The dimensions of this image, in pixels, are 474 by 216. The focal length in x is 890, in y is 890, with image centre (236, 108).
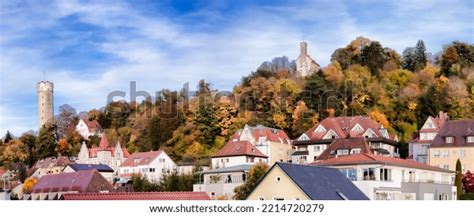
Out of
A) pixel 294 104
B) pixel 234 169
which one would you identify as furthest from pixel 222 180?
pixel 294 104

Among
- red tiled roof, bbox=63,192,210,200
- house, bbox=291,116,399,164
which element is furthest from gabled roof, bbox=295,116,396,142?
red tiled roof, bbox=63,192,210,200

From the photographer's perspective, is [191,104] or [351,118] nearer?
[191,104]

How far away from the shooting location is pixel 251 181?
8.74 m

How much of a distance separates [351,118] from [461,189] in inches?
61.7

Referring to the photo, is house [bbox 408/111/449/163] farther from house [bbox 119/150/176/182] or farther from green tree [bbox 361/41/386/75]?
house [bbox 119/150/176/182]

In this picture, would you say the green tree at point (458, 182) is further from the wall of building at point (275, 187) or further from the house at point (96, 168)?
the house at point (96, 168)

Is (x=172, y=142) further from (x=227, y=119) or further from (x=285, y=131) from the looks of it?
(x=285, y=131)

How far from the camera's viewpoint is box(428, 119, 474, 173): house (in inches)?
391

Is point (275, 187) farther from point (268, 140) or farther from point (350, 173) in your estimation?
point (268, 140)

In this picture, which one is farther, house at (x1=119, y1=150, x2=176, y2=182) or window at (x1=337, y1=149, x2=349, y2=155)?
window at (x1=337, y1=149, x2=349, y2=155)

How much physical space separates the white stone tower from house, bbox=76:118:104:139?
2.61ft

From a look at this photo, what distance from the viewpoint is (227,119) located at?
32.6 feet
